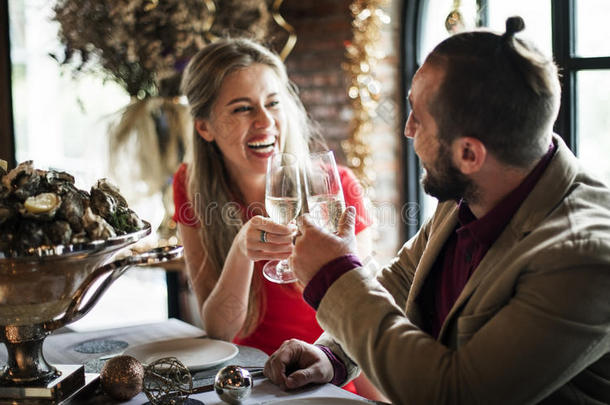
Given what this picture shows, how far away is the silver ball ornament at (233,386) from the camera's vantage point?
1246 millimetres

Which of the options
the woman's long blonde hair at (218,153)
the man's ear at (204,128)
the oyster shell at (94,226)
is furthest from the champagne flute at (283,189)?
the man's ear at (204,128)

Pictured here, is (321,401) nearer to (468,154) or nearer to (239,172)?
(468,154)

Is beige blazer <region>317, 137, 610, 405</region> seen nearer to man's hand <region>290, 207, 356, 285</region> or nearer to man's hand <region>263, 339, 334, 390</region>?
man's hand <region>290, 207, 356, 285</region>

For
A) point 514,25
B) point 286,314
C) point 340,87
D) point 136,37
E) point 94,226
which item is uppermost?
point 136,37

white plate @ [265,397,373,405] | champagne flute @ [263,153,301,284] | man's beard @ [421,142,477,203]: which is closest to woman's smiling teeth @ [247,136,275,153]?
champagne flute @ [263,153,301,284]

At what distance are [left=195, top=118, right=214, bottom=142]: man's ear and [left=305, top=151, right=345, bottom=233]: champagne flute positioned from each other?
88 cm

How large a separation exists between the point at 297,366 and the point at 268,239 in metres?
0.33

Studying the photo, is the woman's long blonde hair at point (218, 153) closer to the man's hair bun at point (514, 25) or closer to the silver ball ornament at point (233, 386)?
the silver ball ornament at point (233, 386)

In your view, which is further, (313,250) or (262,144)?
(262,144)

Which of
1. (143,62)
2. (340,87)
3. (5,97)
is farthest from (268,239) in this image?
(5,97)

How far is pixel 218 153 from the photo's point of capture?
2.40 m

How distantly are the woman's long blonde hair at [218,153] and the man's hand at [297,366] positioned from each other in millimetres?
750

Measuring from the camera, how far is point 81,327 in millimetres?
4672

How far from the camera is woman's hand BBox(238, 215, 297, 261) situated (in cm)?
160
